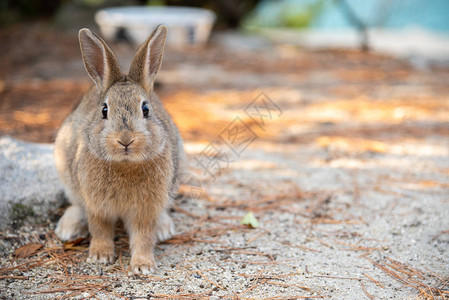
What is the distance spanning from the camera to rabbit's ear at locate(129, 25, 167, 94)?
2512 millimetres

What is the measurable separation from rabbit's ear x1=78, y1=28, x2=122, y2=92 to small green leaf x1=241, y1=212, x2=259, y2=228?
1255 millimetres

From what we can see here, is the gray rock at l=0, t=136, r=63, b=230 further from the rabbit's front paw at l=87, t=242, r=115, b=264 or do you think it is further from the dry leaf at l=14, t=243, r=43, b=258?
the rabbit's front paw at l=87, t=242, r=115, b=264

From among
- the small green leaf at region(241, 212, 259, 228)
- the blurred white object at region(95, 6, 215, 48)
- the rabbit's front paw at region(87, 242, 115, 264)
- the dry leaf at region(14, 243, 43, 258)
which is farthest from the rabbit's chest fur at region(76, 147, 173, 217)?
the blurred white object at region(95, 6, 215, 48)

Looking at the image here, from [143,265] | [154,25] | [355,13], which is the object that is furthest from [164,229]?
[355,13]

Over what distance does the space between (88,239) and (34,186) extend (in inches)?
20.9

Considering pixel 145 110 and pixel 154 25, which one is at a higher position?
pixel 154 25

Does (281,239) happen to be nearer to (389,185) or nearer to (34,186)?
(389,185)

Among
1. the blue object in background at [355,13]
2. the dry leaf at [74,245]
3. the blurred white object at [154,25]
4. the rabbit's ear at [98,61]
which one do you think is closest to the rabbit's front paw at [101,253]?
the dry leaf at [74,245]

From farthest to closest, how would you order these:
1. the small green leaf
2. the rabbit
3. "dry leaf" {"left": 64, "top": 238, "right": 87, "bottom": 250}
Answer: the small green leaf
"dry leaf" {"left": 64, "top": 238, "right": 87, "bottom": 250}
the rabbit

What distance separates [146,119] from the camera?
2.39 m

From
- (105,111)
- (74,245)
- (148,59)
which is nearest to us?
(105,111)

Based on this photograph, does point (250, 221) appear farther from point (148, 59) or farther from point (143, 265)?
point (148, 59)

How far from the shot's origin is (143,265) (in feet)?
8.11

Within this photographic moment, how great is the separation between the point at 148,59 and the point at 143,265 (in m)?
1.14
